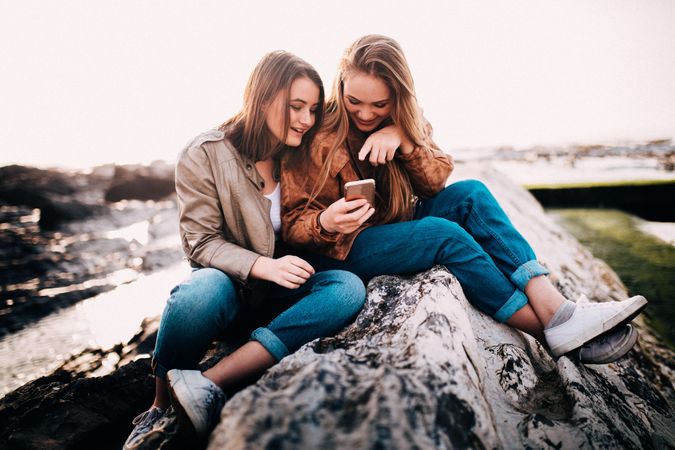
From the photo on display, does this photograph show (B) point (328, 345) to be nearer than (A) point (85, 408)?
Yes

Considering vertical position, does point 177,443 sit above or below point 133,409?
above

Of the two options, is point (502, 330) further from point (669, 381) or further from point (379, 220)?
point (669, 381)

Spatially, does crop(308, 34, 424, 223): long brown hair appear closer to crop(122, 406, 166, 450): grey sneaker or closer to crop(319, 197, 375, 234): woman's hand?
crop(319, 197, 375, 234): woman's hand

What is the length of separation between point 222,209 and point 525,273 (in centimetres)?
187

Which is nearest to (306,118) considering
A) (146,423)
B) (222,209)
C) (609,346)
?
(222,209)

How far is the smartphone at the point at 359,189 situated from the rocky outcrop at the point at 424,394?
56cm

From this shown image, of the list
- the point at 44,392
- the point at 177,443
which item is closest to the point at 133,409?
the point at 44,392

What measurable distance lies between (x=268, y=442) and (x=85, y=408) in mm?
1956

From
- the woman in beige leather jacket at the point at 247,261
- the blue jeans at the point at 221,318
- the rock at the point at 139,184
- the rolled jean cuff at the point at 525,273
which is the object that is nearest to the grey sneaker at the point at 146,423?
the woman in beige leather jacket at the point at 247,261

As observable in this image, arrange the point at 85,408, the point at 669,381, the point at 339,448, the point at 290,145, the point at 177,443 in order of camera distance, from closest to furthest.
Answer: the point at 339,448, the point at 177,443, the point at 85,408, the point at 290,145, the point at 669,381

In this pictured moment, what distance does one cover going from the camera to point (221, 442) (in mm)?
1048

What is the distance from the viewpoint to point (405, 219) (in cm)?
259

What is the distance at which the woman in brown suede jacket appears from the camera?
1927mm

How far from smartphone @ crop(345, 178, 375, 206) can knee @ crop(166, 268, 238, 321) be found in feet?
2.72
